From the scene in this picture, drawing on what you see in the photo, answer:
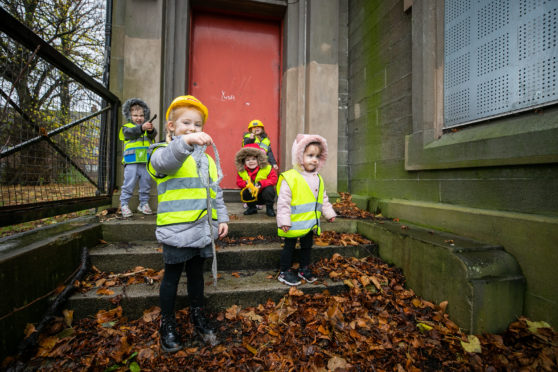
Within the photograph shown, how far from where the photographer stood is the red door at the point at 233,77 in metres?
5.11

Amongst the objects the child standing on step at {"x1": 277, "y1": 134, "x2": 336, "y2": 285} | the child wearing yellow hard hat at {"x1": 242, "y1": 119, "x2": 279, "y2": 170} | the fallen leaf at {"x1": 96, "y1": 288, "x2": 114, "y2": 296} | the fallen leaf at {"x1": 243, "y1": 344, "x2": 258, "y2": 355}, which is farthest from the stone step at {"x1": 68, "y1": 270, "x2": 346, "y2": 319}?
the child wearing yellow hard hat at {"x1": 242, "y1": 119, "x2": 279, "y2": 170}

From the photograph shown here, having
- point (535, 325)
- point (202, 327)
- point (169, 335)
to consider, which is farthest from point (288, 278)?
point (535, 325)

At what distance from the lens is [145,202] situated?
382cm

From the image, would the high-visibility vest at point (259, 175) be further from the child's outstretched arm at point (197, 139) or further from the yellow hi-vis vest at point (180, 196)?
the child's outstretched arm at point (197, 139)

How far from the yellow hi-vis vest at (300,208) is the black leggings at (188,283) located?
0.89 metres

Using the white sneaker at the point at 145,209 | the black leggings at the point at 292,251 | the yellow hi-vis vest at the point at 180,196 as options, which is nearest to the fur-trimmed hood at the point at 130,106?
the white sneaker at the point at 145,209

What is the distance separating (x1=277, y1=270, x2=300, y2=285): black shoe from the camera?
2545 mm

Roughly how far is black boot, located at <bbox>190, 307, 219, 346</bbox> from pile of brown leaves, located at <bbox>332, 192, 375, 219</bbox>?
246cm

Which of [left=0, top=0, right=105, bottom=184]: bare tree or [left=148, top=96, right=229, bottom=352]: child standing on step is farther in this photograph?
[left=0, top=0, right=105, bottom=184]: bare tree

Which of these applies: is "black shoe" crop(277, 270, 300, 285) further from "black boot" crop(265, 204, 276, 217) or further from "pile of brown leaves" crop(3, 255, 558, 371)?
"black boot" crop(265, 204, 276, 217)

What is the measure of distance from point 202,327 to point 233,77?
15.0ft

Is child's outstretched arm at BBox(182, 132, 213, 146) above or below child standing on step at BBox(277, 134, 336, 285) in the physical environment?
above

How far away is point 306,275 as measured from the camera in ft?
8.77

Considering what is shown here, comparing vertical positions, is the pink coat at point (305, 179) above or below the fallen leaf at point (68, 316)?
above
